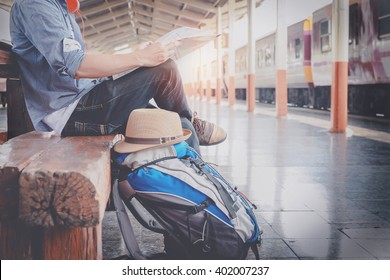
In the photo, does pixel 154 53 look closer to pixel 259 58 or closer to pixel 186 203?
pixel 186 203

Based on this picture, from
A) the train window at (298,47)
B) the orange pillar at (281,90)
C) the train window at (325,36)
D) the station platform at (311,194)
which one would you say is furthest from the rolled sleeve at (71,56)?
the train window at (298,47)

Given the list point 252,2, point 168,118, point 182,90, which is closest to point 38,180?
point 168,118

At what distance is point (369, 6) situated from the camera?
331 inches

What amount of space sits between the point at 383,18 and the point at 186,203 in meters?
7.04

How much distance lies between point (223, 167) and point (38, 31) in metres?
2.35

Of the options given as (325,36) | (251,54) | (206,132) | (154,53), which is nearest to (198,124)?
(206,132)

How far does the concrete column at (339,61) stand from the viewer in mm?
6574

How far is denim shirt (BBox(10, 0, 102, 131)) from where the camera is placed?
191 cm

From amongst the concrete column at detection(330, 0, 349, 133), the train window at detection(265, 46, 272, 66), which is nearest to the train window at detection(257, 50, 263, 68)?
the train window at detection(265, 46, 272, 66)

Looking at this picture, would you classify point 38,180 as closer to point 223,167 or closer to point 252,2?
point 223,167

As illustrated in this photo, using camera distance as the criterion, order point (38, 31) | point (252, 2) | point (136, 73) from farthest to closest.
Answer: point (252, 2), point (136, 73), point (38, 31)

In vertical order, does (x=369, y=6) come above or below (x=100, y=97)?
above

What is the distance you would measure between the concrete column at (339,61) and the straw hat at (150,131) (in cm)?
522

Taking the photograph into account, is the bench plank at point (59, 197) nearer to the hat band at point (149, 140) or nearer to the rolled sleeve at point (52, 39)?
the hat band at point (149, 140)
